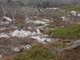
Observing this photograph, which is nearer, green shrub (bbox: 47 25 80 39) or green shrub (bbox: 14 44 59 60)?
green shrub (bbox: 14 44 59 60)

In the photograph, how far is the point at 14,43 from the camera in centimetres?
1611

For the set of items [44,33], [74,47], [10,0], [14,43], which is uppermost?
[74,47]

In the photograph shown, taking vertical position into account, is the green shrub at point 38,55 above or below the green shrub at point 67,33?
above

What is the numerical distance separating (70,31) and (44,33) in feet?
6.53

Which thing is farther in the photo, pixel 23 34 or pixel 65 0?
pixel 65 0

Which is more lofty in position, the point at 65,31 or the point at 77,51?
the point at 77,51

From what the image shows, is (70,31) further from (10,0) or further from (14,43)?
(10,0)

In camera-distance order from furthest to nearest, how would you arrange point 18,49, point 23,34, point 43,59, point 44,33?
point 44,33 → point 23,34 → point 18,49 → point 43,59

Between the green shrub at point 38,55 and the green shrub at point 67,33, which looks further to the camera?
the green shrub at point 67,33

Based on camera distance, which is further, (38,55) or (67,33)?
(67,33)

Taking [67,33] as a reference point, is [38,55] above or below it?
above

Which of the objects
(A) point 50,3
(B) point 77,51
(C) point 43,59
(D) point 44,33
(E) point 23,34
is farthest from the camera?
(A) point 50,3

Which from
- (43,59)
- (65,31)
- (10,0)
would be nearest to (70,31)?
(65,31)

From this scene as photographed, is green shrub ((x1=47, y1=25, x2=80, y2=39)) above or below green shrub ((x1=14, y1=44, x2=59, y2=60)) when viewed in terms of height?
below
